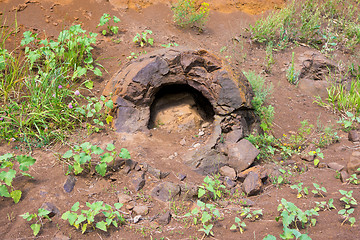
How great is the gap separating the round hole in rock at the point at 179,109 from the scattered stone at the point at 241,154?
26.3 inches

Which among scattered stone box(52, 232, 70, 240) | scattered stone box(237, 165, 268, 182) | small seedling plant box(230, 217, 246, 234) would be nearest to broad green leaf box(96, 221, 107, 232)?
scattered stone box(52, 232, 70, 240)

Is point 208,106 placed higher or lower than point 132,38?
lower

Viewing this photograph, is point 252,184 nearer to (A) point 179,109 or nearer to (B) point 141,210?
(B) point 141,210

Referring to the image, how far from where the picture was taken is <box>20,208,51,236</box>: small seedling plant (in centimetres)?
245

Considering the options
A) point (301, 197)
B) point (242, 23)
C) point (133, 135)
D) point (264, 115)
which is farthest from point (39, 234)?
point (242, 23)

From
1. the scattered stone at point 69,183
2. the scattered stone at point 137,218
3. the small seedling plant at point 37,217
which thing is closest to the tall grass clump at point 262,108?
the scattered stone at point 137,218

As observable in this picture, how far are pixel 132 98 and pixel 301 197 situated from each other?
7.58 feet

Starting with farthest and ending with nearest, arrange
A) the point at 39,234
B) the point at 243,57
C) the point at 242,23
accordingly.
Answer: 1. the point at 242,23
2. the point at 243,57
3. the point at 39,234

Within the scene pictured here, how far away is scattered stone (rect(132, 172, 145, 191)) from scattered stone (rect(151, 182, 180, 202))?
0.15 m

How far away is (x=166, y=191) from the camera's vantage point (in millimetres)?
3121

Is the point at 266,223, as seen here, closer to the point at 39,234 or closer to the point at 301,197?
the point at 301,197

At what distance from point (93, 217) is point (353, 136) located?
12.1 ft

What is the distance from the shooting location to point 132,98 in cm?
396

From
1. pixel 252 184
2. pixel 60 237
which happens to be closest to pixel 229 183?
pixel 252 184
